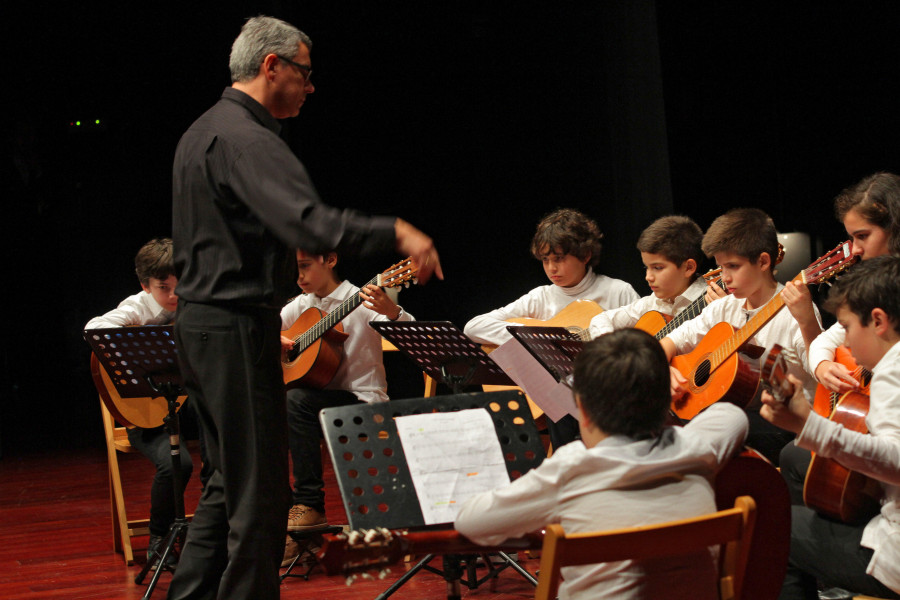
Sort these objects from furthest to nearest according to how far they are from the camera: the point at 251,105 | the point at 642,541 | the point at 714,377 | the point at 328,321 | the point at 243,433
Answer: the point at 328,321, the point at 714,377, the point at 251,105, the point at 243,433, the point at 642,541

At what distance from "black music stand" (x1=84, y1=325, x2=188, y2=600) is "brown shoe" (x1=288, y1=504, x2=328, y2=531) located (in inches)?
19.6

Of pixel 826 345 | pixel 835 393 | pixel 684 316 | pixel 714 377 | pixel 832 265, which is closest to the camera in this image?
pixel 835 393

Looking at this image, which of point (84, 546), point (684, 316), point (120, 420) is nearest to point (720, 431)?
point (684, 316)

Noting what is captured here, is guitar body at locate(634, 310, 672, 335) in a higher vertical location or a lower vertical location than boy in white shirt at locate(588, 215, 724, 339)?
lower

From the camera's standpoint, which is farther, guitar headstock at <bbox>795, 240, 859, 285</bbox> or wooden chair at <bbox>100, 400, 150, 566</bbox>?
wooden chair at <bbox>100, 400, 150, 566</bbox>

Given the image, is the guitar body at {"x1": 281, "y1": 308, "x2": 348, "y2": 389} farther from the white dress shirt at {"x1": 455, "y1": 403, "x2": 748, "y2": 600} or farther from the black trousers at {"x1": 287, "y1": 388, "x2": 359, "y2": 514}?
the white dress shirt at {"x1": 455, "y1": 403, "x2": 748, "y2": 600}

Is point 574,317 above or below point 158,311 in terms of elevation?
below

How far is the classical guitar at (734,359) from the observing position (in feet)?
10.0

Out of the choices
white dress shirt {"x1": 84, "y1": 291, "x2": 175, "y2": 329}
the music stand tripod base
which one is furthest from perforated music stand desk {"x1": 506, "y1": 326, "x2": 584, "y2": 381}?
white dress shirt {"x1": 84, "y1": 291, "x2": 175, "y2": 329}

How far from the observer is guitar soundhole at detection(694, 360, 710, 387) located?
3277 millimetres

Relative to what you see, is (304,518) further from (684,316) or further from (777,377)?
(777,377)

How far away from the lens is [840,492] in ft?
6.97

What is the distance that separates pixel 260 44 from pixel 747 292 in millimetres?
2022

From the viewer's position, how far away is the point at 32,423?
8898 mm
